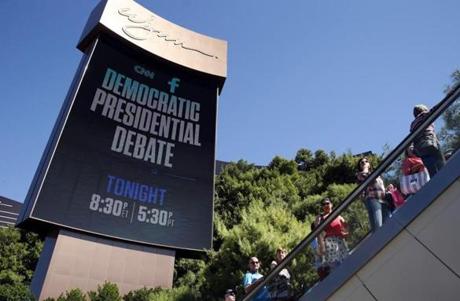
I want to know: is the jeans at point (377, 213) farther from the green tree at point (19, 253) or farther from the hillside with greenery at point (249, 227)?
the green tree at point (19, 253)

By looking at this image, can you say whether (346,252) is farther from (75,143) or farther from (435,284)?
(75,143)

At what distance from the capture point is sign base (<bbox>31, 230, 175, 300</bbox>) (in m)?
14.1

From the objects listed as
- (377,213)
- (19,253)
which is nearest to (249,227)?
(377,213)

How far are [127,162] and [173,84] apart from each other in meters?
5.83

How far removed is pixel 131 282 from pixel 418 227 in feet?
44.5

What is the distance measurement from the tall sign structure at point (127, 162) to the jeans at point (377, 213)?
12.3 metres

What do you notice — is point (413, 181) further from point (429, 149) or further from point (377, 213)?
point (377, 213)

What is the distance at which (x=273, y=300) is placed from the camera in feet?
17.7

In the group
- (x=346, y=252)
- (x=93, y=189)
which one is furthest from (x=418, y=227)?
(x=93, y=189)

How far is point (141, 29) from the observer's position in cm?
2102

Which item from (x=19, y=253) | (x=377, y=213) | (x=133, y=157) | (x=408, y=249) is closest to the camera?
(x=408, y=249)

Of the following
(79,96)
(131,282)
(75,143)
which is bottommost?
(131,282)

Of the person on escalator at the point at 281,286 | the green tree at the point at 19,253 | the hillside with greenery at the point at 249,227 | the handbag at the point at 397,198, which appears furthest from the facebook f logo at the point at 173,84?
the handbag at the point at 397,198

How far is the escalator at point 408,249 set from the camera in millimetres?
4305
